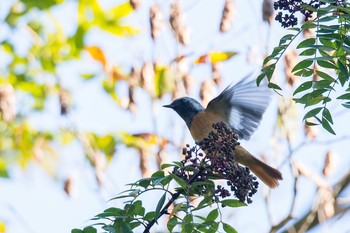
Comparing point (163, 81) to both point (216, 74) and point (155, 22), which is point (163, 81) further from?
point (155, 22)

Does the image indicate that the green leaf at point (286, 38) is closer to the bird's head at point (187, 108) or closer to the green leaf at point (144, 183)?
the green leaf at point (144, 183)

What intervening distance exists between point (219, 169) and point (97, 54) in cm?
400

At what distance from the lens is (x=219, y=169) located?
2.41m

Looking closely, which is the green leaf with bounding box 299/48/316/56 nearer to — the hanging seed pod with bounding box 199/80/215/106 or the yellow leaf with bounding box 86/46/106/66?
the hanging seed pod with bounding box 199/80/215/106

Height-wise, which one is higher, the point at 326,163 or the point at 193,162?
the point at 326,163

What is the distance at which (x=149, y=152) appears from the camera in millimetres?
6020

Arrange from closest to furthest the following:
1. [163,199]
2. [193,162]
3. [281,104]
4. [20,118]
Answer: [163,199] < [193,162] < [281,104] < [20,118]

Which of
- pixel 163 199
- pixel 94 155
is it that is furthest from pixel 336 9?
pixel 94 155

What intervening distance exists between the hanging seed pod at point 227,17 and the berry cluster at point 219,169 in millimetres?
3064

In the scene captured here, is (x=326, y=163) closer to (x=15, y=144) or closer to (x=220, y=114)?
(x=220, y=114)

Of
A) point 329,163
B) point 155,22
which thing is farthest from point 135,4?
point 329,163

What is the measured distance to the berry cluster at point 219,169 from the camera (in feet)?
7.80

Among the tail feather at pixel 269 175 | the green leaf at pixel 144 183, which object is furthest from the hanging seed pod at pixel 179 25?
the green leaf at pixel 144 183

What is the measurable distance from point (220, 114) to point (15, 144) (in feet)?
9.36
